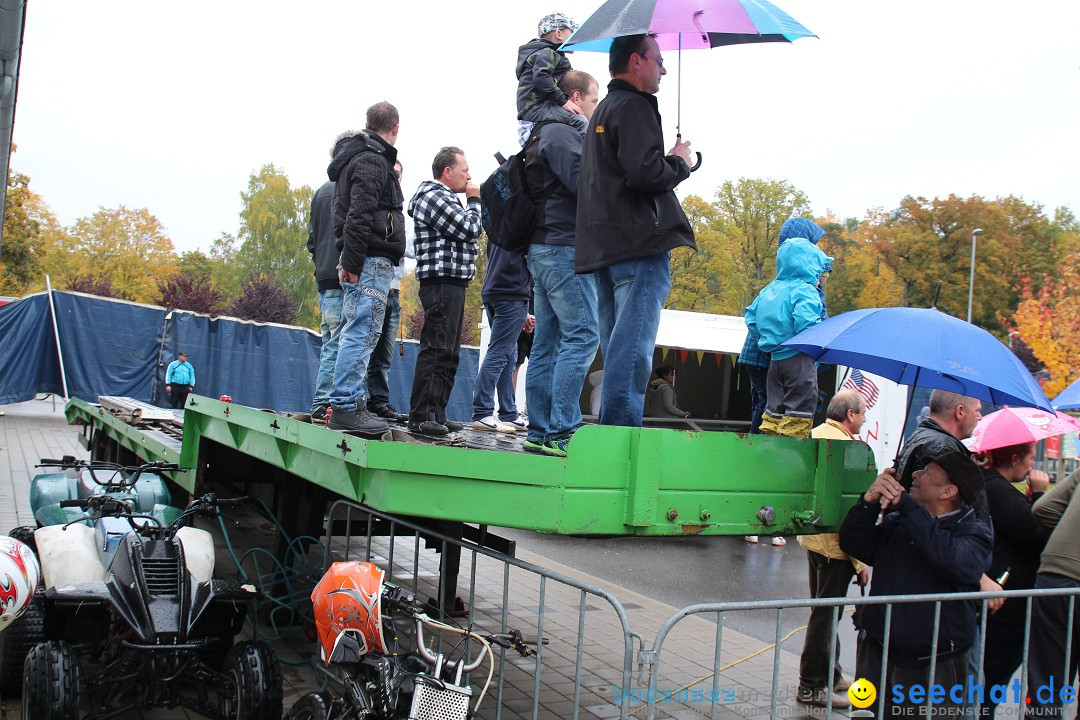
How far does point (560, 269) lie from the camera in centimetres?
452

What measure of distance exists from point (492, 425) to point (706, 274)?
3212 cm

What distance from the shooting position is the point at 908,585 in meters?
3.63

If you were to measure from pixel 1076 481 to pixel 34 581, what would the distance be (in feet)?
16.4

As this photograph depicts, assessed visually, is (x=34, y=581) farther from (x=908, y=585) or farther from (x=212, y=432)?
(x=908, y=585)

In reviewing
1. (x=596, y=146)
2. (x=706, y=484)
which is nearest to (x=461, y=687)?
(x=706, y=484)

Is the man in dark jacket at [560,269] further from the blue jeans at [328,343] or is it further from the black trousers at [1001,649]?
the black trousers at [1001,649]

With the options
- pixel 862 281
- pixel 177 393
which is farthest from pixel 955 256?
pixel 177 393

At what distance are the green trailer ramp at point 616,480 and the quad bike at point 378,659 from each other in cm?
42

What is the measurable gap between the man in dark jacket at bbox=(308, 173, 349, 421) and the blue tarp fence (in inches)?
466

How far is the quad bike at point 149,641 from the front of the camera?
394 centimetres

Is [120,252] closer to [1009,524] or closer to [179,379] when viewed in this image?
[179,379]

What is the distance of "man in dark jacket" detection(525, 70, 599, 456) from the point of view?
426cm

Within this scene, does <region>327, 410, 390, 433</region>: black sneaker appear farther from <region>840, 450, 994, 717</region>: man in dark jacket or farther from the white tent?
the white tent

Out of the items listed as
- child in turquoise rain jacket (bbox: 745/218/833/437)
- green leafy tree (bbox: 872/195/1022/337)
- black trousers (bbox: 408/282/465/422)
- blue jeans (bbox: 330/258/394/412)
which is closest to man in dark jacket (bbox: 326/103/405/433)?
blue jeans (bbox: 330/258/394/412)
